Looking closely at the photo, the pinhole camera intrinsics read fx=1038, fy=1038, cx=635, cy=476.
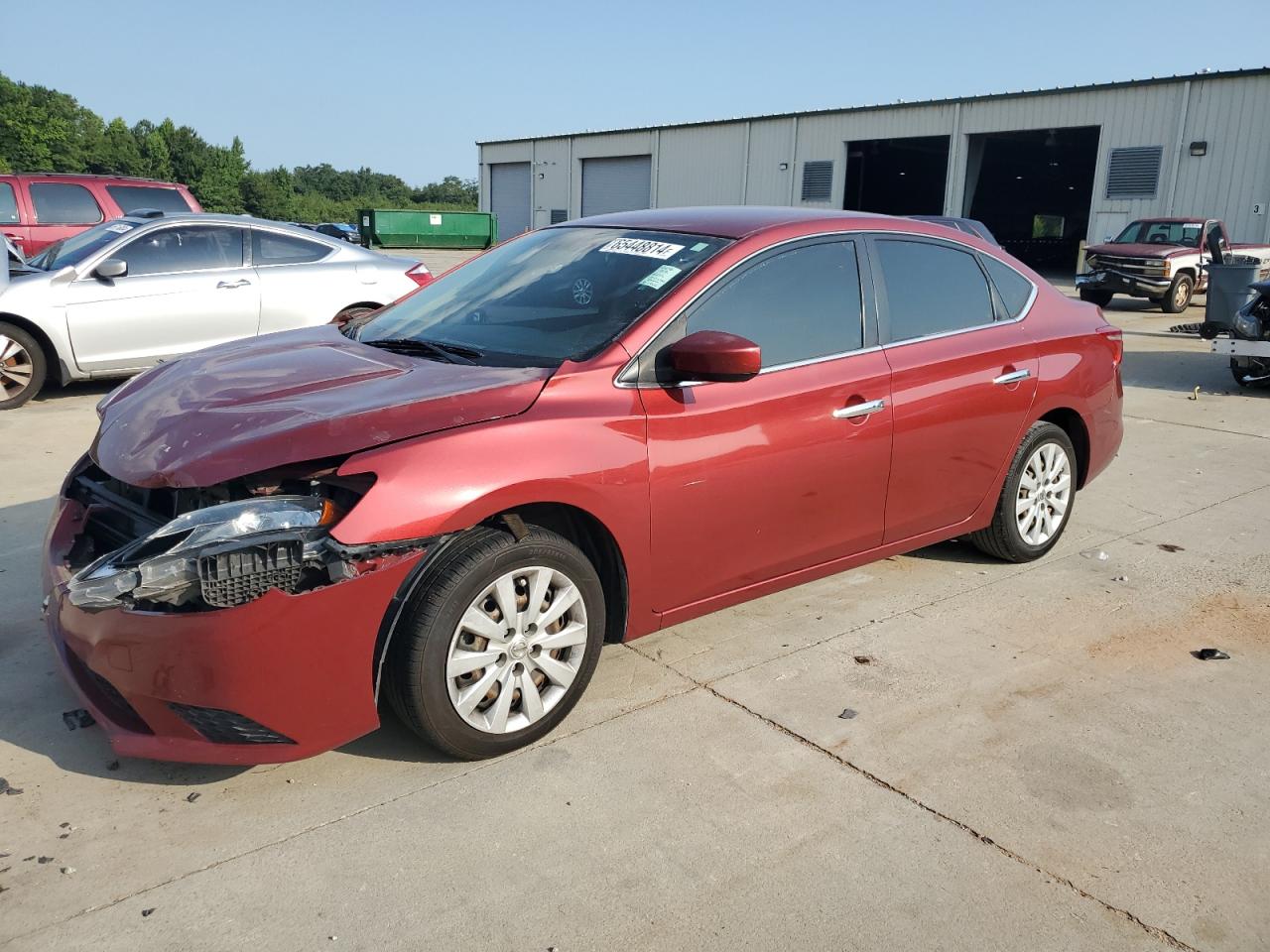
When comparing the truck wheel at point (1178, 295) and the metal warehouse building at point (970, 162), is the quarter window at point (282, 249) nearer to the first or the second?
the truck wheel at point (1178, 295)

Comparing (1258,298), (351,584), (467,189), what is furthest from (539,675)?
(467,189)

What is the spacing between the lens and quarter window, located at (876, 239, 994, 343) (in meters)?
4.32

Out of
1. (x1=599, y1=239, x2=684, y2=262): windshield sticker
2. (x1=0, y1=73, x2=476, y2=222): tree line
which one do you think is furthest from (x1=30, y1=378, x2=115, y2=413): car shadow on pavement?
(x1=0, y1=73, x2=476, y2=222): tree line

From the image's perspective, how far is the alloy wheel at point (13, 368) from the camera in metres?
8.22

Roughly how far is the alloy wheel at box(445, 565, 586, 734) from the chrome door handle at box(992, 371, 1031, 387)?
2.34 meters

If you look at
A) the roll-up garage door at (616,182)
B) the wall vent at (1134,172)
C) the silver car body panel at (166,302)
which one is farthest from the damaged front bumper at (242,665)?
the roll-up garage door at (616,182)

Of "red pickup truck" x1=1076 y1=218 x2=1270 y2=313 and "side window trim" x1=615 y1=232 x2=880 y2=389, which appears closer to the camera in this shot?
"side window trim" x1=615 y1=232 x2=880 y2=389

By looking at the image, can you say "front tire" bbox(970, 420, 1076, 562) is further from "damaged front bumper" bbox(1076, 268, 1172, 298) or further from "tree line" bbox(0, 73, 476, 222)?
"tree line" bbox(0, 73, 476, 222)

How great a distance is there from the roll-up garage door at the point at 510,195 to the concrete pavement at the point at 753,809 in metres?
45.9

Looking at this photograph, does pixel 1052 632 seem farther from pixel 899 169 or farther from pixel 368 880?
pixel 899 169

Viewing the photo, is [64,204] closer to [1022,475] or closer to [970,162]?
[1022,475]

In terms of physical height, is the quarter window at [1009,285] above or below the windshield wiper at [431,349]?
above

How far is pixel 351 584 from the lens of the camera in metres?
2.83

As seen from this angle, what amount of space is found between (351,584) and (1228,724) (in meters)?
3.00
